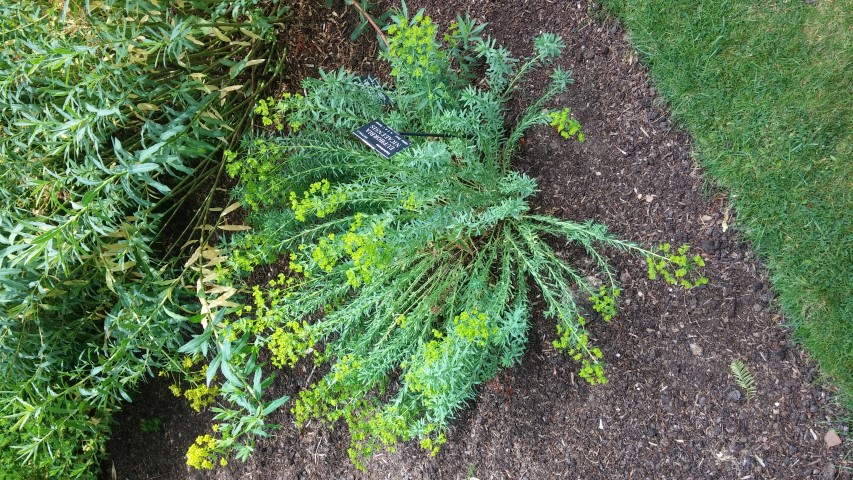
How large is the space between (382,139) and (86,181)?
1.12m

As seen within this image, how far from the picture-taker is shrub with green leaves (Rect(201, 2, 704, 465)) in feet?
7.36

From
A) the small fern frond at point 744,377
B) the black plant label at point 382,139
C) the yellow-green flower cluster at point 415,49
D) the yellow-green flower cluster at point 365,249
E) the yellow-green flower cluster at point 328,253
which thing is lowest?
the small fern frond at point 744,377

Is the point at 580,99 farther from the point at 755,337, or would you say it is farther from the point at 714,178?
the point at 755,337

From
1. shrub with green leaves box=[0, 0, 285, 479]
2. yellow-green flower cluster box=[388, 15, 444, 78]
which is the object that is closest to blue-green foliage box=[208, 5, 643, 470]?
yellow-green flower cluster box=[388, 15, 444, 78]

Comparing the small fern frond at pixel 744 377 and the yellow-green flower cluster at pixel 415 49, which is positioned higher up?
the yellow-green flower cluster at pixel 415 49

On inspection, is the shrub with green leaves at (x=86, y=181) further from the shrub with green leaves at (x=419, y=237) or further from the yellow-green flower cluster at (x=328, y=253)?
the yellow-green flower cluster at (x=328, y=253)

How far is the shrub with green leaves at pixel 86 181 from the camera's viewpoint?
2369 mm

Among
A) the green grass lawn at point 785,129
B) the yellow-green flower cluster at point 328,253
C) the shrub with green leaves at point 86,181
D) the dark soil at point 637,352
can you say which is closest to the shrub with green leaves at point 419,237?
the yellow-green flower cluster at point 328,253

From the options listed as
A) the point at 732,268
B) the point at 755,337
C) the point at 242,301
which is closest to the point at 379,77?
the point at 242,301

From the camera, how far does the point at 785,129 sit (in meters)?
2.32

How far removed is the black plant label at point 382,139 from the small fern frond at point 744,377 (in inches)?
58.6

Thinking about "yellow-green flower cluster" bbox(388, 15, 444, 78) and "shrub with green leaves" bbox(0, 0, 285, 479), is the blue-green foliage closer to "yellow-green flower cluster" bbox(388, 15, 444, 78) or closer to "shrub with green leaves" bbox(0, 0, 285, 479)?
"yellow-green flower cluster" bbox(388, 15, 444, 78)

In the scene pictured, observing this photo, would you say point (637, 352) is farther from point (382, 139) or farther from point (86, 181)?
point (86, 181)

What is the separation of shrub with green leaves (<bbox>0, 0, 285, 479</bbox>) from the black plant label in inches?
30.3
